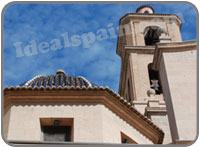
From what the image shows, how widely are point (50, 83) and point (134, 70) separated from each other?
13107 mm

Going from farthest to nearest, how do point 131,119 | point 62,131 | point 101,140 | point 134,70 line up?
point 134,70
point 131,119
point 62,131
point 101,140

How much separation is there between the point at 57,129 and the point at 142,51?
1625cm

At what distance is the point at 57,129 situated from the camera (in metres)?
12.0

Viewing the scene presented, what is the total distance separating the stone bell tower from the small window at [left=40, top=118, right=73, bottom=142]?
8.06 metres

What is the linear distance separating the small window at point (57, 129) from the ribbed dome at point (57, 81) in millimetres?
1493

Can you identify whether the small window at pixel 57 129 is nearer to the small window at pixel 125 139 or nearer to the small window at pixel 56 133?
the small window at pixel 56 133

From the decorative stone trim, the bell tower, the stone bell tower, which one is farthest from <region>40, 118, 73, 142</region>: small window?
the bell tower

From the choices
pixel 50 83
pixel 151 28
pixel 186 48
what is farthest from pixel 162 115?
pixel 151 28

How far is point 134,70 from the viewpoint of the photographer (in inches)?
1022

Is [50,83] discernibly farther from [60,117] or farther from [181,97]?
[181,97]

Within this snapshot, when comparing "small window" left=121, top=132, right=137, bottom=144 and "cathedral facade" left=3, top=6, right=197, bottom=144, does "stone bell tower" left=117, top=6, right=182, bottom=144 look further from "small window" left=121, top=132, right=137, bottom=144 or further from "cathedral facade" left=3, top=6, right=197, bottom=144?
"small window" left=121, top=132, right=137, bottom=144

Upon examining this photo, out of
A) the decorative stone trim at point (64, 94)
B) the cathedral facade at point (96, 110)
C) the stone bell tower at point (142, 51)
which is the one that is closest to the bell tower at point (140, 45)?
the stone bell tower at point (142, 51)

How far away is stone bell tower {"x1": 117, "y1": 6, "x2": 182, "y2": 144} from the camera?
78.2 feet

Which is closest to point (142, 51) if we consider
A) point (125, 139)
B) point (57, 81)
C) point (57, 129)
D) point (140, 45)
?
point (140, 45)
